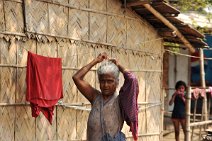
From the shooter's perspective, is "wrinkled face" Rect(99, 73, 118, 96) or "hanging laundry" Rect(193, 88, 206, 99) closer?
"wrinkled face" Rect(99, 73, 118, 96)

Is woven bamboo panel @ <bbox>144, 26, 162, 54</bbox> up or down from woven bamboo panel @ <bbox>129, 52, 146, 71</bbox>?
up

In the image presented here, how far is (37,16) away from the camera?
6.16m

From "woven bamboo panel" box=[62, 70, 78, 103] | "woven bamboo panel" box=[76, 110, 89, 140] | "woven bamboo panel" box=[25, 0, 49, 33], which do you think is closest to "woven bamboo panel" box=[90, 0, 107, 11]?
"woven bamboo panel" box=[25, 0, 49, 33]

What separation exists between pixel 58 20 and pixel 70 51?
52cm

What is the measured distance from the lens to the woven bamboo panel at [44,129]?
20.3 ft

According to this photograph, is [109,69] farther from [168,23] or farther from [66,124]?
[168,23]

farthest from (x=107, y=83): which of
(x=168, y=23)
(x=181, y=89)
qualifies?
(x=181, y=89)

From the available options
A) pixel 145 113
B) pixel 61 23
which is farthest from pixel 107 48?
pixel 145 113

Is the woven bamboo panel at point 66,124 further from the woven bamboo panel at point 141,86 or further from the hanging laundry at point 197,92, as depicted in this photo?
the hanging laundry at point 197,92

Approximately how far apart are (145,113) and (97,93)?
4221 mm

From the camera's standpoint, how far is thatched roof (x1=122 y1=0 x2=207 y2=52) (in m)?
7.56

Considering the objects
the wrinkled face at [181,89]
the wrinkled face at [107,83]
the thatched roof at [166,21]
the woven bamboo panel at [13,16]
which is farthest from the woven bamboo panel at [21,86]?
the wrinkled face at [181,89]

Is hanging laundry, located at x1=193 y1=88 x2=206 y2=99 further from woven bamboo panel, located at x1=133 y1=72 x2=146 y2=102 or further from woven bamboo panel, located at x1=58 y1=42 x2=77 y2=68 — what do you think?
woven bamboo panel, located at x1=58 y1=42 x2=77 y2=68

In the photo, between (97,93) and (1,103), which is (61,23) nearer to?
(1,103)
